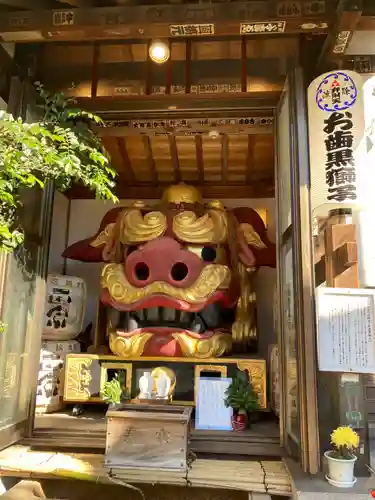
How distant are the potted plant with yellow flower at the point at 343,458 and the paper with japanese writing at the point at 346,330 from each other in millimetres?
417

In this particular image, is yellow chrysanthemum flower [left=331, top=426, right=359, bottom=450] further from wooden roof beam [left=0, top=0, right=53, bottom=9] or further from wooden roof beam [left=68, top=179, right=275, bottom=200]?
wooden roof beam [left=68, top=179, right=275, bottom=200]

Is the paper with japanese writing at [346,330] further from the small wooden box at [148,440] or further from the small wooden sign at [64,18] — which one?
the small wooden sign at [64,18]

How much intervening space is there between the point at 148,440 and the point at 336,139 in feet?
8.70

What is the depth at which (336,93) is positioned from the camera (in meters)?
3.53

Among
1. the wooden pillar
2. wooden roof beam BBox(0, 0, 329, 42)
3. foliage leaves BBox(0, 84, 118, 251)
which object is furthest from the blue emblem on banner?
foliage leaves BBox(0, 84, 118, 251)

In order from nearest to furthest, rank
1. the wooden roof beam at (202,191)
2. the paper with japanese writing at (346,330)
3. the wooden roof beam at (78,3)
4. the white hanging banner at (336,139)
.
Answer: the paper with japanese writing at (346,330), the white hanging banner at (336,139), the wooden roof beam at (78,3), the wooden roof beam at (202,191)

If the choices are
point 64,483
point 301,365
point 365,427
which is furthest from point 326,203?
point 64,483

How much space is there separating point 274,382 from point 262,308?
171 cm

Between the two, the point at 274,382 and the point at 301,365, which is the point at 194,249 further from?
the point at 301,365

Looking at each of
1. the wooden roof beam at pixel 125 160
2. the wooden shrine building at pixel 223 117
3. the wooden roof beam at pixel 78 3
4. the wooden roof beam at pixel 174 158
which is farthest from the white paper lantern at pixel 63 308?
the wooden roof beam at pixel 78 3

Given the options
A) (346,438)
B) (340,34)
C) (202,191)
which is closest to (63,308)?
(202,191)

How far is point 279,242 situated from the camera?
4.23 metres

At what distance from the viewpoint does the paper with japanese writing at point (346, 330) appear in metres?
3.14

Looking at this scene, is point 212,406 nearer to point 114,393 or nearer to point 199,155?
point 114,393
